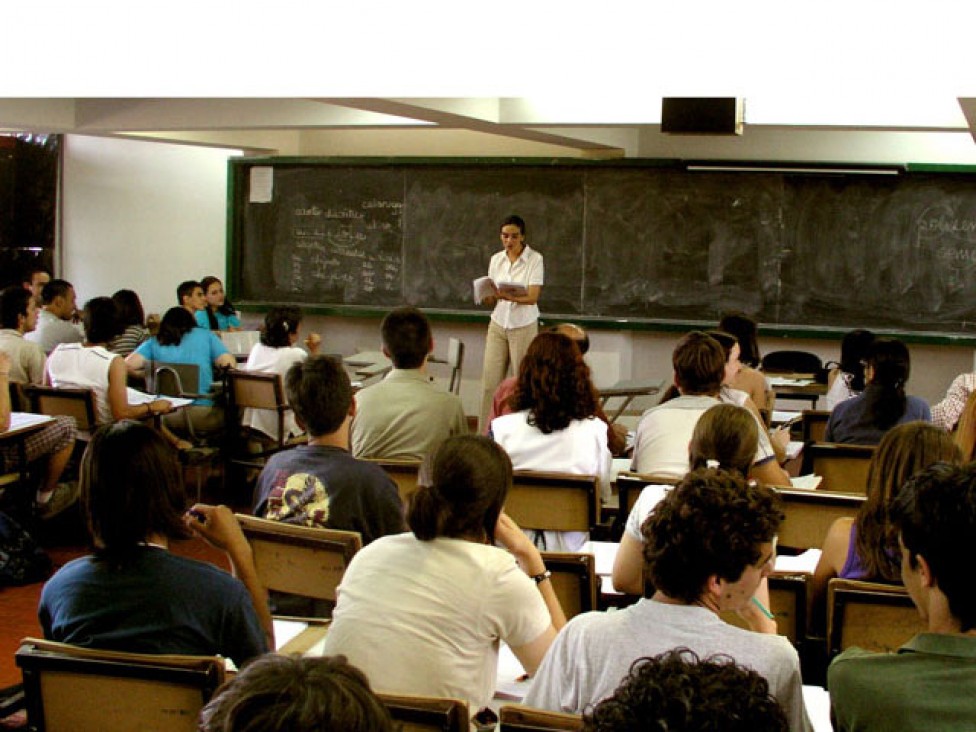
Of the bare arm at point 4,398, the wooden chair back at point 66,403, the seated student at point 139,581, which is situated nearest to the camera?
the seated student at point 139,581

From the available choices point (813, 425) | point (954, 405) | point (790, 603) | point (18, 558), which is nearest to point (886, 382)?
point (954, 405)

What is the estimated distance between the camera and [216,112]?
25.4 ft

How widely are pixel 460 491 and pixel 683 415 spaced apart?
2.01 metres

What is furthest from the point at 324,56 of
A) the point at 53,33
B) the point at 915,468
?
the point at 915,468

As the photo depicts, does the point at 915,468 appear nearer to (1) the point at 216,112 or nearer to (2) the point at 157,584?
(2) the point at 157,584

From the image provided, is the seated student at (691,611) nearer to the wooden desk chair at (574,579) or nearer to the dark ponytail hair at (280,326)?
the wooden desk chair at (574,579)

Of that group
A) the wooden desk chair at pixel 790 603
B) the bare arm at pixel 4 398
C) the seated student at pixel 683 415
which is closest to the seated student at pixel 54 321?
the bare arm at pixel 4 398

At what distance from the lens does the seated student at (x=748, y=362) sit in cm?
580

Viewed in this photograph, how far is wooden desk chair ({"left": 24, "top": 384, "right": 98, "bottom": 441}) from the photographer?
6.16m

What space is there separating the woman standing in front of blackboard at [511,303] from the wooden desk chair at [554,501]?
4.53 meters

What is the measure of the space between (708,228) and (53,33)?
5504 mm

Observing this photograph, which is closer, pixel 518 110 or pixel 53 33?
pixel 53 33

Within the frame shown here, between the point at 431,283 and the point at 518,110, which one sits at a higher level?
the point at 518,110

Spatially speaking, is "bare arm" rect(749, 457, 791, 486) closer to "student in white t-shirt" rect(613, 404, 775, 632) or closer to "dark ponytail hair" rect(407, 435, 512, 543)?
"student in white t-shirt" rect(613, 404, 775, 632)
